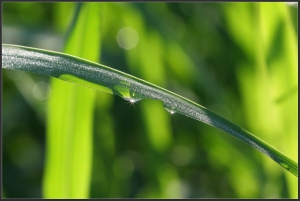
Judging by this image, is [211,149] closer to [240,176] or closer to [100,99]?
[240,176]

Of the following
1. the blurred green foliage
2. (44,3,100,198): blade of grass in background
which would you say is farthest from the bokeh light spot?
(44,3,100,198): blade of grass in background

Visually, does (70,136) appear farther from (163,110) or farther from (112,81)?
(163,110)

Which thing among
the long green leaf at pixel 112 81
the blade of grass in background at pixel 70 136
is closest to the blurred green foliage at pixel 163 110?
the blade of grass in background at pixel 70 136

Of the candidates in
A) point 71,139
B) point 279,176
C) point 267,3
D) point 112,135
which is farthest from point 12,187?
point 267,3

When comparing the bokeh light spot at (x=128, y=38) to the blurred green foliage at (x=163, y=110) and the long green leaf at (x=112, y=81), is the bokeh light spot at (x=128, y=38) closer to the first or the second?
the blurred green foliage at (x=163, y=110)

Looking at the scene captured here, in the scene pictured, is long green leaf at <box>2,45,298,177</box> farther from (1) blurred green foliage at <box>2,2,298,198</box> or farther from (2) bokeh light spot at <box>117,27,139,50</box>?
(2) bokeh light spot at <box>117,27,139,50</box>

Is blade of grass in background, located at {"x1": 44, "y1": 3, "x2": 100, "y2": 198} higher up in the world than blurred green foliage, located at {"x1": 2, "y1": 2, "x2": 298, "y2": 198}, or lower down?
lower down
